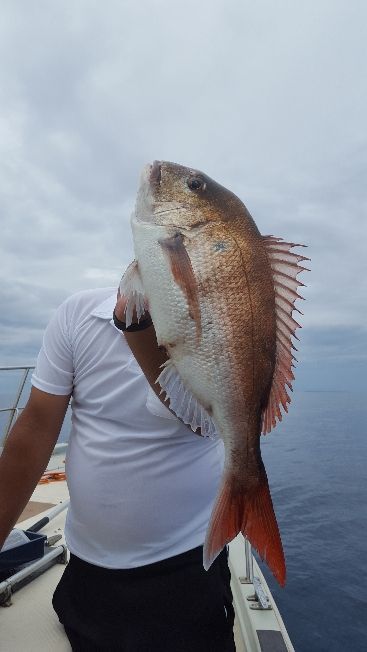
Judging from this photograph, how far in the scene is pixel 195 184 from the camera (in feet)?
4.13

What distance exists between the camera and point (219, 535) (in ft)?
3.77

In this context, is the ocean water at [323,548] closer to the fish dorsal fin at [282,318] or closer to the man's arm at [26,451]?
the man's arm at [26,451]

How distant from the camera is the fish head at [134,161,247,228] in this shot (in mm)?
1198

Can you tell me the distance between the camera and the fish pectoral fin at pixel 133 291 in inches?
45.3

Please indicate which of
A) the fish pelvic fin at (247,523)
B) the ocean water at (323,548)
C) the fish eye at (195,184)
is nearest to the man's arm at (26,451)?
the fish pelvic fin at (247,523)

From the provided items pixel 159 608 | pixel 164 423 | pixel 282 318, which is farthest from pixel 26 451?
pixel 282 318

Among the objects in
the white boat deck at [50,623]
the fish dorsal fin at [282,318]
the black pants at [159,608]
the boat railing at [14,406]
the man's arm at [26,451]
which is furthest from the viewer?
the boat railing at [14,406]

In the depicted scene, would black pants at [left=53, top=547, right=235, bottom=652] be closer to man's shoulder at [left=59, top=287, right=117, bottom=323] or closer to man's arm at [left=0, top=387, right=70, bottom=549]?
man's arm at [left=0, top=387, right=70, bottom=549]

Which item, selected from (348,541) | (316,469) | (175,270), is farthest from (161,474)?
(316,469)

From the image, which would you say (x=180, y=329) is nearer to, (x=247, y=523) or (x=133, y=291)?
(x=133, y=291)

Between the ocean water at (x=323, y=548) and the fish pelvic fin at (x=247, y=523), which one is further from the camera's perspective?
the ocean water at (x=323, y=548)

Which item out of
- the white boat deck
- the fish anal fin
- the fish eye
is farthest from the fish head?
the white boat deck

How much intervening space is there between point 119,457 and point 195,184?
3.40 feet

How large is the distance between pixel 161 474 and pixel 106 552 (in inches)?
15.7
